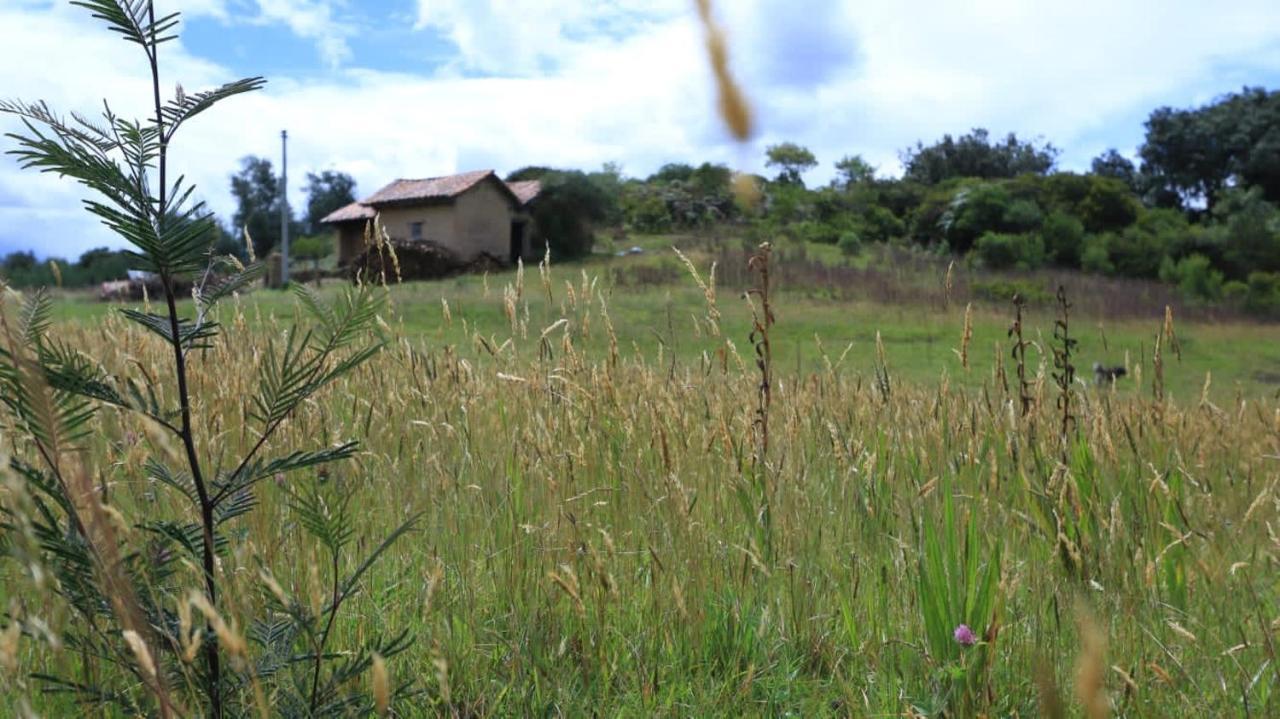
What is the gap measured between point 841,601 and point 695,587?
0.38 m

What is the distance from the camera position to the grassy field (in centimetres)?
215

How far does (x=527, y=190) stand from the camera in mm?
33875

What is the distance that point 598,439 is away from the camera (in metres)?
3.23

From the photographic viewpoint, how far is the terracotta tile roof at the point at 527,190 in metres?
33.2

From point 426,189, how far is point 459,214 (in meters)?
1.98

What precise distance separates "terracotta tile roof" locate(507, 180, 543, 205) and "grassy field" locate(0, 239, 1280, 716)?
29.5m

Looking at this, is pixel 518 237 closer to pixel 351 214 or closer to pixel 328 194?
pixel 351 214

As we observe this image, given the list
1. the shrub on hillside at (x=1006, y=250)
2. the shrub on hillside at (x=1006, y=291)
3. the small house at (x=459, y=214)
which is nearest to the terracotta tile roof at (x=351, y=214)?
the small house at (x=459, y=214)

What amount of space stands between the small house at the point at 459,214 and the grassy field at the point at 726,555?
2818cm

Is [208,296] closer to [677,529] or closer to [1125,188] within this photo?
[677,529]

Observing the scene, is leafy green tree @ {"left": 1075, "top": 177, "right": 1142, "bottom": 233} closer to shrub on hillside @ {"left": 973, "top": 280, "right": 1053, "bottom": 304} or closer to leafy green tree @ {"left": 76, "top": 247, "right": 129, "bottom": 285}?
shrub on hillside @ {"left": 973, "top": 280, "right": 1053, "bottom": 304}

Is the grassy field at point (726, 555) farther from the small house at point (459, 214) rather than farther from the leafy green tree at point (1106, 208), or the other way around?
the leafy green tree at point (1106, 208)

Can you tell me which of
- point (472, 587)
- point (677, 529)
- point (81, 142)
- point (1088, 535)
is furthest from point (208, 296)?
point (1088, 535)

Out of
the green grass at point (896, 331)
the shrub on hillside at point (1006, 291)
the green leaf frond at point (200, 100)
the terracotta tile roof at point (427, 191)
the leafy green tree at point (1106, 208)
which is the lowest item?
the green grass at point (896, 331)
